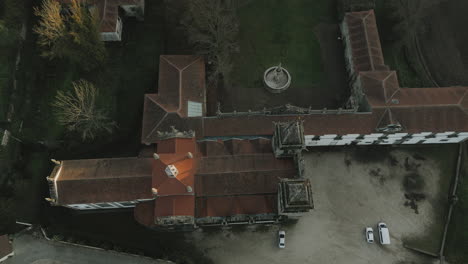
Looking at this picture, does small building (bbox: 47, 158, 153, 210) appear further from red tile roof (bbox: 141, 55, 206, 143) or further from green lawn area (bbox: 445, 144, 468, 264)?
green lawn area (bbox: 445, 144, 468, 264)

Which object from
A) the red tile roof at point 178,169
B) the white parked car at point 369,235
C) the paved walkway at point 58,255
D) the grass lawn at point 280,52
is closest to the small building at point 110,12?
the grass lawn at point 280,52

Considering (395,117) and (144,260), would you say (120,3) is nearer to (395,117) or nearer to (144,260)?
(144,260)

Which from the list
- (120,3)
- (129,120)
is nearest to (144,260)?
(129,120)

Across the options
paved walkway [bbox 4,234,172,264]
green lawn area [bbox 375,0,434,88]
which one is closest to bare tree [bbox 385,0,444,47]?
green lawn area [bbox 375,0,434,88]

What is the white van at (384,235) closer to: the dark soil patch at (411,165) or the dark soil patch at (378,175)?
the dark soil patch at (378,175)

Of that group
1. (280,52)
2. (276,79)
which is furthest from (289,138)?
(280,52)

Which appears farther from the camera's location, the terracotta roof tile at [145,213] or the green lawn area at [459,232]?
the green lawn area at [459,232]
